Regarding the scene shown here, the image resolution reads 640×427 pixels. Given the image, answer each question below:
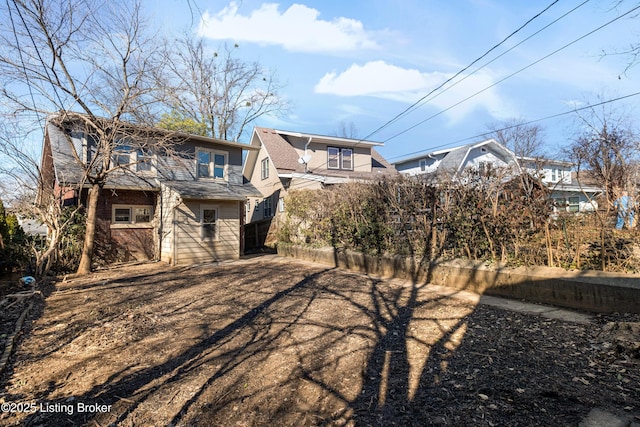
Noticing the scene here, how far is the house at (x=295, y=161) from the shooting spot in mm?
17562

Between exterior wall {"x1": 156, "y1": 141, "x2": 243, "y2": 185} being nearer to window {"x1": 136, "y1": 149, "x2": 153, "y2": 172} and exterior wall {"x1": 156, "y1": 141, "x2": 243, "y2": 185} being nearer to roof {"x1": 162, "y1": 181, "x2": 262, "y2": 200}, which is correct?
window {"x1": 136, "y1": 149, "x2": 153, "y2": 172}

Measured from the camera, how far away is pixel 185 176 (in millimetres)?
12742

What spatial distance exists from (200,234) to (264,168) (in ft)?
27.2

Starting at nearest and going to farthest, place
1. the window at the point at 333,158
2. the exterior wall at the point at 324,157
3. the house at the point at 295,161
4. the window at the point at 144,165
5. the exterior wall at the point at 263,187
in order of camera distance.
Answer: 1. the window at the point at 144,165
2. the house at the point at 295,161
3. the exterior wall at the point at 263,187
4. the exterior wall at the point at 324,157
5. the window at the point at 333,158

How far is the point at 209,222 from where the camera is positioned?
12.5 m

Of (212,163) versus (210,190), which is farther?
(212,163)

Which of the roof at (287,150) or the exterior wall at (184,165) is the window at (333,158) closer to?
the roof at (287,150)

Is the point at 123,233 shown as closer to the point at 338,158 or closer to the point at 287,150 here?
the point at 287,150

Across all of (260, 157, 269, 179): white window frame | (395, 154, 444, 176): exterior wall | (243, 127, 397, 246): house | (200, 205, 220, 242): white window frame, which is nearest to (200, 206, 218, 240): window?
(200, 205, 220, 242): white window frame

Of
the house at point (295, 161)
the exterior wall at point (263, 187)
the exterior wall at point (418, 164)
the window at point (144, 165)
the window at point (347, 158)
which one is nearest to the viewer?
the window at point (144, 165)

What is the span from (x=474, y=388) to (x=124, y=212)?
12497 mm

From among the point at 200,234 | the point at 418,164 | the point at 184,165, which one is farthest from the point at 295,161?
the point at 418,164

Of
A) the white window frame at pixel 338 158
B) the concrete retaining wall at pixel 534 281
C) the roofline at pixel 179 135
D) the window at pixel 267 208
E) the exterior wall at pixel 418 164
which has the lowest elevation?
the concrete retaining wall at pixel 534 281

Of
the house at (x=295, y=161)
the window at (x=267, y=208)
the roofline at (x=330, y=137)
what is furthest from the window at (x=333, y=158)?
the window at (x=267, y=208)
